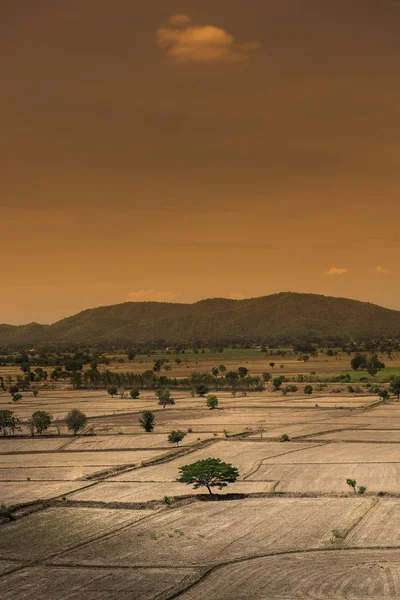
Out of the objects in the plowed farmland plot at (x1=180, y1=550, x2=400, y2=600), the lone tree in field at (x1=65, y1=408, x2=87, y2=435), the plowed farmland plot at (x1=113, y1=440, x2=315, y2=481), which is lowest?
the plowed farmland plot at (x1=180, y1=550, x2=400, y2=600)

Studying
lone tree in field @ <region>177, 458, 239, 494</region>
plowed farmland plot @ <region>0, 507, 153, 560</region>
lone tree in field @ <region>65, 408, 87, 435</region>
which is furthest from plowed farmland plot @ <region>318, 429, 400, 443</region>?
plowed farmland plot @ <region>0, 507, 153, 560</region>

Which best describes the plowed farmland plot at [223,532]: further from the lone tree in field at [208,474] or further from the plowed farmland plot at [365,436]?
the plowed farmland plot at [365,436]

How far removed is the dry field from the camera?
54250 mm

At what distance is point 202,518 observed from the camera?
7275cm

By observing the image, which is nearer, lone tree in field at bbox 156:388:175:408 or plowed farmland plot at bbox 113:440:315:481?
plowed farmland plot at bbox 113:440:315:481

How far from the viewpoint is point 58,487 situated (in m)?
88.1

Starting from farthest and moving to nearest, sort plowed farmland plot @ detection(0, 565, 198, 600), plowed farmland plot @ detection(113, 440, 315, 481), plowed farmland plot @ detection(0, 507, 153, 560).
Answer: plowed farmland plot @ detection(113, 440, 315, 481)
plowed farmland plot @ detection(0, 507, 153, 560)
plowed farmland plot @ detection(0, 565, 198, 600)

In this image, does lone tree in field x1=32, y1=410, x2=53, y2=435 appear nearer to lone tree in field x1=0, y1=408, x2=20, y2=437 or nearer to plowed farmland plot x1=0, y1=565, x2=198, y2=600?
lone tree in field x1=0, y1=408, x2=20, y2=437

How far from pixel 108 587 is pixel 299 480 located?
39430 mm

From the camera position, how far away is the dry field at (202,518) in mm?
54250

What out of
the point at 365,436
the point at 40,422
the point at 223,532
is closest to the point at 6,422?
the point at 40,422

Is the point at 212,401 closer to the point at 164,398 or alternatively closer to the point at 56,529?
the point at 164,398

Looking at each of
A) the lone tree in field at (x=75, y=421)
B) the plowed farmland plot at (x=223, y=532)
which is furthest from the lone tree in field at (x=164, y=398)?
the plowed farmland plot at (x=223, y=532)

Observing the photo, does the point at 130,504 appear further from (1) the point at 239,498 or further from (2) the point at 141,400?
(2) the point at 141,400
